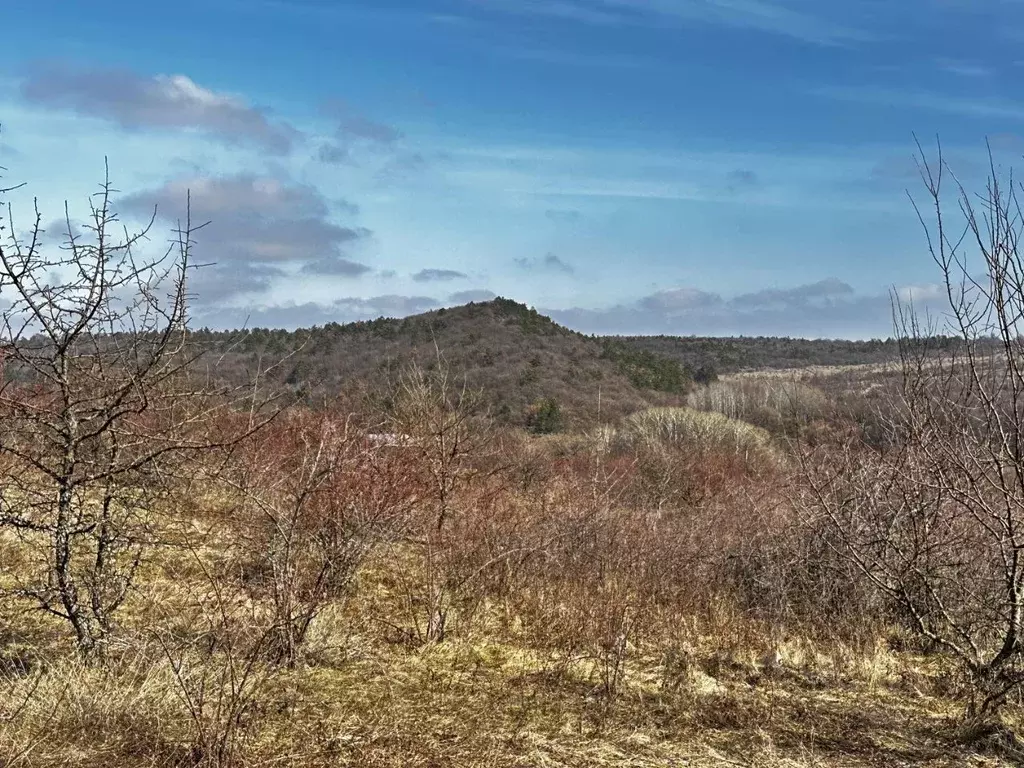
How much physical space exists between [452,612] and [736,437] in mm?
23440

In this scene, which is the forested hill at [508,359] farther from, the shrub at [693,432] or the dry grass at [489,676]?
the dry grass at [489,676]

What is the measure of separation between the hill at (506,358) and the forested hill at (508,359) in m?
0.08

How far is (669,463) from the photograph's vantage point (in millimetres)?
19609

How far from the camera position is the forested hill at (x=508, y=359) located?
157ft

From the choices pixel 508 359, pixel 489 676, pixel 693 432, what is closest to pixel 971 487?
pixel 489 676

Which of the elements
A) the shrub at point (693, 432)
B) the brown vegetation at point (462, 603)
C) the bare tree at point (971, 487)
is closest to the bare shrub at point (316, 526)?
the brown vegetation at point (462, 603)

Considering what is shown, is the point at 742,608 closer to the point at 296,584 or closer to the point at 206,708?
the point at 296,584

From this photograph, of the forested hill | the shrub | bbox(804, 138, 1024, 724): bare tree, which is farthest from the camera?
the forested hill

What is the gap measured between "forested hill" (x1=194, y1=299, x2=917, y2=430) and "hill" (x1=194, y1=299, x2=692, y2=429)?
80mm

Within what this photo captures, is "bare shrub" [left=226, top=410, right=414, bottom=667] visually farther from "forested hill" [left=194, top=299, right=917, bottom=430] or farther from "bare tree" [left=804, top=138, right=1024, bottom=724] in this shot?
"forested hill" [left=194, top=299, right=917, bottom=430]

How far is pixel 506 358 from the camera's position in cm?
5769

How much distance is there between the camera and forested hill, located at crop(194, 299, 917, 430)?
157ft

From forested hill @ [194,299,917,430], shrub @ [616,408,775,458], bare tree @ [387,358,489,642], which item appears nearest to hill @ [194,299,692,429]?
forested hill @ [194,299,917,430]

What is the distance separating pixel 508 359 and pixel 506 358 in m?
0.30
